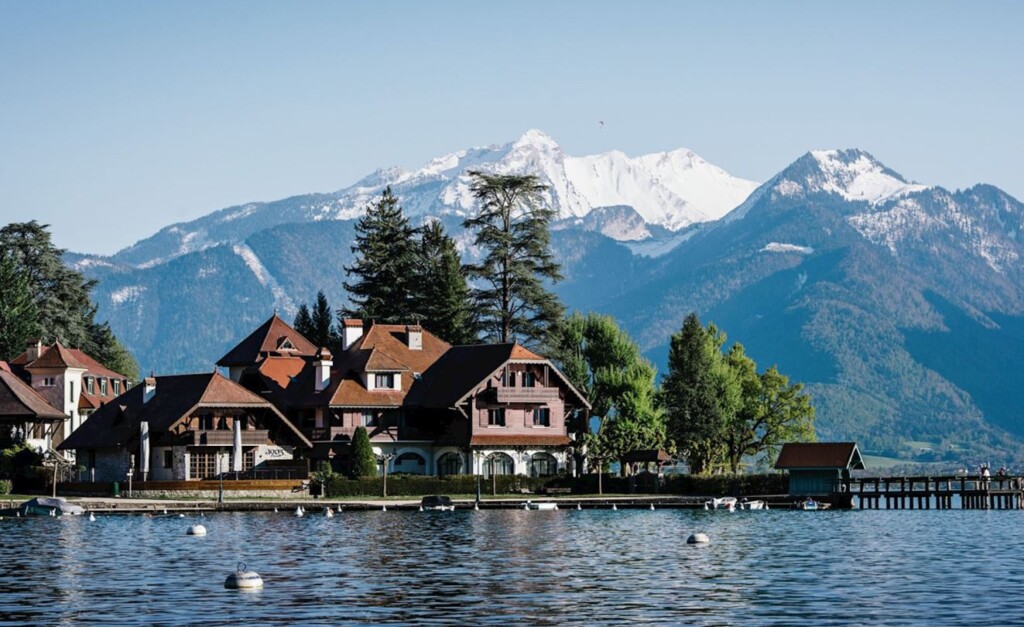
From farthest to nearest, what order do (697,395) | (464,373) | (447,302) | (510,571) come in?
(447,302)
(697,395)
(464,373)
(510,571)

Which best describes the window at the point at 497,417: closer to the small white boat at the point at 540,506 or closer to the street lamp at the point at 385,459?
the street lamp at the point at 385,459

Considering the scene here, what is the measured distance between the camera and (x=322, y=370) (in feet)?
430

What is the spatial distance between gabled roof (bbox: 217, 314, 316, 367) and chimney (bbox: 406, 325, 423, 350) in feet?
32.1

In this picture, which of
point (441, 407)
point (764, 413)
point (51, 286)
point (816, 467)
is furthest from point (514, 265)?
point (51, 286)

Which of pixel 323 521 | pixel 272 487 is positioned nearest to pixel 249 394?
pixel 272 487

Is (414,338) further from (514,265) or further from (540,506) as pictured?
(540,506)

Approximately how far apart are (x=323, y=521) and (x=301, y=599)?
145 ft

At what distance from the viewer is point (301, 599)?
51500 mm

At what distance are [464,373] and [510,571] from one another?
222ft

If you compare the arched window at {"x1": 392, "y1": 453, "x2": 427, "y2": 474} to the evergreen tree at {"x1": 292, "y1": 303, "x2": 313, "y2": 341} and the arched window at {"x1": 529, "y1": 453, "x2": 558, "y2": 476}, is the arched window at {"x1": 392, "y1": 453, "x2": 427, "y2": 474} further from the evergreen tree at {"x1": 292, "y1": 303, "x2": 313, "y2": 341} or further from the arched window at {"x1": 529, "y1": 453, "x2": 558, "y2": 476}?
the evergreen tree at {"x1": 292, "y1": 303, "x2": 313, "y2": 341}

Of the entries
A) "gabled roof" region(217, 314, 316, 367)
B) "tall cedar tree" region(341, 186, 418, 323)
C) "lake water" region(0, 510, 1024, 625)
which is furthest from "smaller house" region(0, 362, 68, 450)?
"lake water" region(0, 510, 1024, 625)

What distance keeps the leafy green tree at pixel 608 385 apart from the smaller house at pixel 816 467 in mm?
13424

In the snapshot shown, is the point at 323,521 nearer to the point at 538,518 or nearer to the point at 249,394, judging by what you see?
the point at 538,518

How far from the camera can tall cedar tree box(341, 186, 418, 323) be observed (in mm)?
153500
